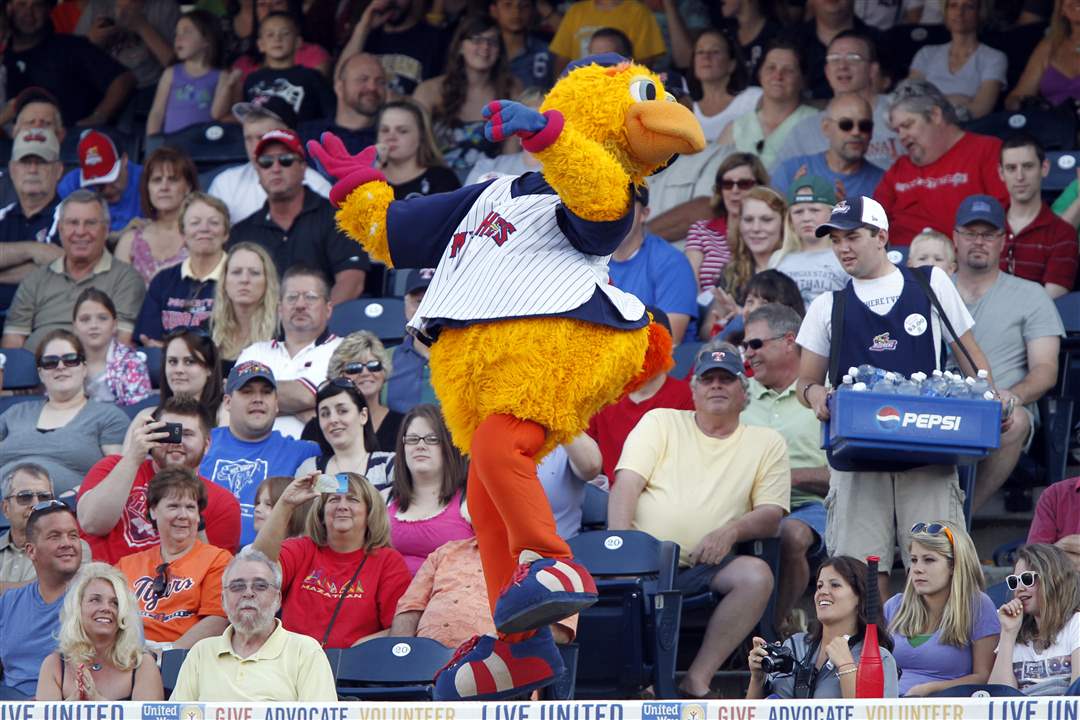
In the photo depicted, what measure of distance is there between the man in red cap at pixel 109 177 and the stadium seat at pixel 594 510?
381cm

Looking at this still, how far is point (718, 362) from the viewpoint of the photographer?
7.18 metres

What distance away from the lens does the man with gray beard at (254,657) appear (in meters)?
6.03

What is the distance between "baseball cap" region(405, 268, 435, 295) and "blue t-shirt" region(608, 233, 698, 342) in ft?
2.72

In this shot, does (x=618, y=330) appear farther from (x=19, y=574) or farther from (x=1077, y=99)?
(x=1077, y=99)

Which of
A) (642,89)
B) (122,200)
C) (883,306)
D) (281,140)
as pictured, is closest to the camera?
(642,89)

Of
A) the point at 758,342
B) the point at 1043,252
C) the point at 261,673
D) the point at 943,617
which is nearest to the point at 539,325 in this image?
the point at 261,673

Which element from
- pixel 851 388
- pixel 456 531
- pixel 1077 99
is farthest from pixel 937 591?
pixel 1077 99

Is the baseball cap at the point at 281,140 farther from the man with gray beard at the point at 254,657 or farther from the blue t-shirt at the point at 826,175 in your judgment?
the man with gray beard at the point at 254,657

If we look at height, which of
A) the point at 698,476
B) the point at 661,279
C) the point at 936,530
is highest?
the point at 661,279

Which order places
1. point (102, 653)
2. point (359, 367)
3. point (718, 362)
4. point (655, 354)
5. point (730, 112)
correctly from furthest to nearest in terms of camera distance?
point (730, 112), point (359, 367), point (718, 362), point (102, 653), point (655, 354)

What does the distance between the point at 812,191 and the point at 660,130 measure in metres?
3.76

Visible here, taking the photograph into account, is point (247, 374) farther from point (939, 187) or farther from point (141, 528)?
point (939, 187)

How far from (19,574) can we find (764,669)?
3068mm

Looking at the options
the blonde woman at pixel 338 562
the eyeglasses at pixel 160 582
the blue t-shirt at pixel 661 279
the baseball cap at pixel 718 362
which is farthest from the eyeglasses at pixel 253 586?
the blue t-shirt at pixel 661 279
